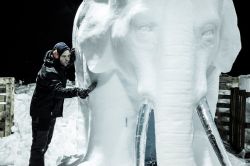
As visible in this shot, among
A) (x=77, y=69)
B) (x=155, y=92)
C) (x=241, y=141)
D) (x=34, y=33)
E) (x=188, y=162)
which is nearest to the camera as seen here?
(x=188, y=162)

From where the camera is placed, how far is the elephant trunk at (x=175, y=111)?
7.33 feet

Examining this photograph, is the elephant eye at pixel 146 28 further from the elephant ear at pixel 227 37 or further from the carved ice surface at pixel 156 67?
the elephant ear at pixel 227 37

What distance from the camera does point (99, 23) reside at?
2879 mm

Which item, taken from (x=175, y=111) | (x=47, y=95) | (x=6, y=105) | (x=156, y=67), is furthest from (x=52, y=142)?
(x=175, y=111)

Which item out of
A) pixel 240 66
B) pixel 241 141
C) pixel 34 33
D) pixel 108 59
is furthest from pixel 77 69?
pixel 240 66

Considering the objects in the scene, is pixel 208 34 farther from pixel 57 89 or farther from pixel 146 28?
pixel 57 89

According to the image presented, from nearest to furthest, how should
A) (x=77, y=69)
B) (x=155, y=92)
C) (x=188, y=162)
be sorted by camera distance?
(x=188, y=162), (x=155, y=92), (x=77, y=69)

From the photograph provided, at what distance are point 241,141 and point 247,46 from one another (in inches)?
434

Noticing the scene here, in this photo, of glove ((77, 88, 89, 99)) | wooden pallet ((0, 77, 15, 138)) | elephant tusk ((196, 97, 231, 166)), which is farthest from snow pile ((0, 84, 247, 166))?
elephant tusk ((196, 97, 231, 166))

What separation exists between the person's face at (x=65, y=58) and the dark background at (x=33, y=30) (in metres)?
11.3

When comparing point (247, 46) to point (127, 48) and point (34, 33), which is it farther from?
point (127, 48)

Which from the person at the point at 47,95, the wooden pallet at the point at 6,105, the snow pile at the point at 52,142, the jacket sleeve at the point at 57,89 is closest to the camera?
the jacket sleeve at the point at 57,89

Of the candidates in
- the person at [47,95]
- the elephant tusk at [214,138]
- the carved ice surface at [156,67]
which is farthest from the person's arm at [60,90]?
the elephant tusk at [214,138]

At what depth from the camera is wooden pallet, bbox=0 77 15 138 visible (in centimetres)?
582
